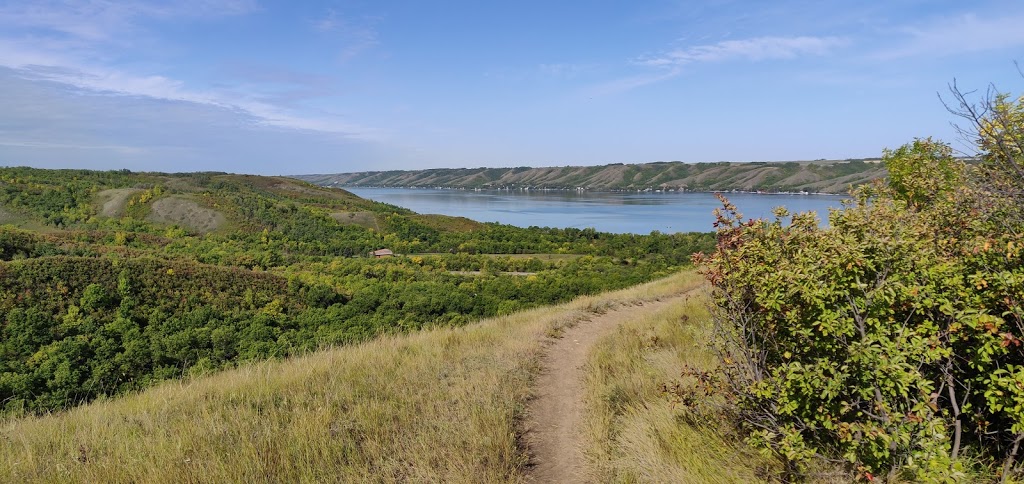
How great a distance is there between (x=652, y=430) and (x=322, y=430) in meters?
Answer: 2.86

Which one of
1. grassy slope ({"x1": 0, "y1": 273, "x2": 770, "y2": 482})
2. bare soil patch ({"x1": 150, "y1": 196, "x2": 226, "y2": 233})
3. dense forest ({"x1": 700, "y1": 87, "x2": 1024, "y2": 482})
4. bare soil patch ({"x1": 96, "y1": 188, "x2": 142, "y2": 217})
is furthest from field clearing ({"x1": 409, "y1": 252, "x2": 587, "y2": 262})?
dense forest ({"x1": 700, "y1": 87, "x2": 1024, "y2": 482})

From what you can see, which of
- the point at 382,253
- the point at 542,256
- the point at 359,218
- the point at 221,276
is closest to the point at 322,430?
the point at 221,276

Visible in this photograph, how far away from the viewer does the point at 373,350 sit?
8266 millimetres

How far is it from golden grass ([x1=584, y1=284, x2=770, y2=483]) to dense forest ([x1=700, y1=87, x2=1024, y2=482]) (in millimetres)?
378

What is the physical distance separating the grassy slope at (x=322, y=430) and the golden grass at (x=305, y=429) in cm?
1

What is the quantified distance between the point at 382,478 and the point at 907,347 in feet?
11.4

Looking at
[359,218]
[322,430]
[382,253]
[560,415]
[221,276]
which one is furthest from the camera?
[359,218]

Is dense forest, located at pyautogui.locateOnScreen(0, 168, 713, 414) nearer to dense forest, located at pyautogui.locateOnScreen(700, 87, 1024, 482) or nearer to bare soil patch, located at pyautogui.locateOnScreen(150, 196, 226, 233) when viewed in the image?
bare soil patch, located at pyautogui.locateOnScreen(150, 196, 226, 233)

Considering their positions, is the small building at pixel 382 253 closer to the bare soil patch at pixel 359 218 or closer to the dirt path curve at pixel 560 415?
the bare soil patch at pixel 359 218

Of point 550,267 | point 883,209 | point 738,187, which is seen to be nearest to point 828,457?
point 883,209

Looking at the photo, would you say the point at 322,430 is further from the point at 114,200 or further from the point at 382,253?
the point at 114,200

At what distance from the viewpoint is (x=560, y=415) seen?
5637mm

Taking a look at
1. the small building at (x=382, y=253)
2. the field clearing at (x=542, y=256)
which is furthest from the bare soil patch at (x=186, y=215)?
the field clearing at (x=542, y=256)

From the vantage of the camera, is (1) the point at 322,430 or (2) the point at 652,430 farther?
(1) the point at 322,430
